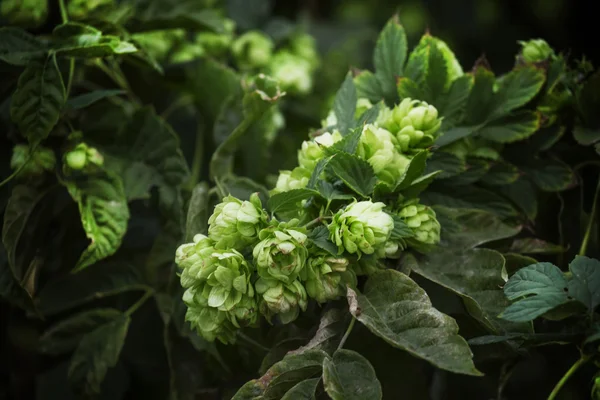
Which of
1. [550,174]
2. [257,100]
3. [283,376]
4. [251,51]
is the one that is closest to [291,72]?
[251,51]

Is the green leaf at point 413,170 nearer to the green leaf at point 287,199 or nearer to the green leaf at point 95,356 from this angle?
the green leaf at point 287,199

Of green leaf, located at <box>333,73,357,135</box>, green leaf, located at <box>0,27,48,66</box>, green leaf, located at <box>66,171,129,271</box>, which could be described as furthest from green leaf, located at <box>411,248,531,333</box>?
green leaf, located at <box>0,27,48,66</box>

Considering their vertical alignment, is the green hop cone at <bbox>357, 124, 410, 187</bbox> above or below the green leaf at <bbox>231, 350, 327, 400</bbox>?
above

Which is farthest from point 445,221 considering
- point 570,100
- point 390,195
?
point 570,100

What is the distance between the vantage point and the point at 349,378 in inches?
17.1

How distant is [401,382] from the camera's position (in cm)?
52

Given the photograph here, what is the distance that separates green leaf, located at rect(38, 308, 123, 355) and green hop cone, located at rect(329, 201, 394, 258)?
0.30 metres

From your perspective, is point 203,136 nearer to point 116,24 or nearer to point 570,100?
point 116,24

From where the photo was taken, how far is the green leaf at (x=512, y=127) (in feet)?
1.76

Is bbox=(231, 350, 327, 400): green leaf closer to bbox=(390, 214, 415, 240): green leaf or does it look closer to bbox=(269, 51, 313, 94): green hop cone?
bbox=(390, 214, 415, 240): green leaf

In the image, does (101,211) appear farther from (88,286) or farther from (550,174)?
(550,174)

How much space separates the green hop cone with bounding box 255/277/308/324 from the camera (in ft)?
1.41

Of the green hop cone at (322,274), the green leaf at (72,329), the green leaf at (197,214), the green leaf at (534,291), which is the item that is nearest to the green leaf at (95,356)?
the green leaf at (72,329)

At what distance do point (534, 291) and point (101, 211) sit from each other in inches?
14.9
